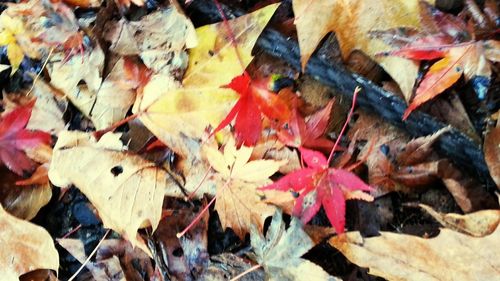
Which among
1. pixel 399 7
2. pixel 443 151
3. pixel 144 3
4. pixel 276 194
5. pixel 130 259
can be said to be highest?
pixel 399 7

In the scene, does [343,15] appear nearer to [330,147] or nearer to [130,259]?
[330,147]

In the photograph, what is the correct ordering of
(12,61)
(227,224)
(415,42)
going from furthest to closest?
(12,61)
(227,224)
(415,42)

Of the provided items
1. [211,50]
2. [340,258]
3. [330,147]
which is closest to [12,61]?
[211,50]

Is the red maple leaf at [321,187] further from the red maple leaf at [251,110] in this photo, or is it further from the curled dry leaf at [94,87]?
the curled dry leaf at [94,87]

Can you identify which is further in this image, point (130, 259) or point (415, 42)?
point (130, 259)

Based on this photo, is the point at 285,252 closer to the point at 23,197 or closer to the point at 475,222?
the point at 475,222

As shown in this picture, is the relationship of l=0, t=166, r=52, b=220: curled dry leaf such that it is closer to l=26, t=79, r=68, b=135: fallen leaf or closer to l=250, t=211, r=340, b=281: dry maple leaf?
l=26, t=79, r=68, b=135: fallen leaf
